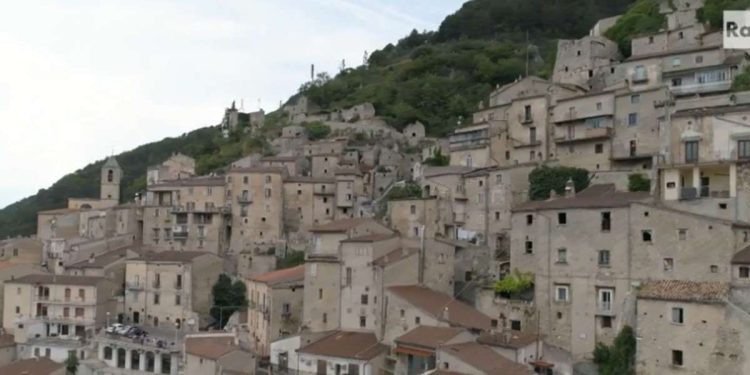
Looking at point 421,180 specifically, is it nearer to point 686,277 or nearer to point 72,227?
point 686,277

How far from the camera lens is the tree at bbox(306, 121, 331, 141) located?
266ft

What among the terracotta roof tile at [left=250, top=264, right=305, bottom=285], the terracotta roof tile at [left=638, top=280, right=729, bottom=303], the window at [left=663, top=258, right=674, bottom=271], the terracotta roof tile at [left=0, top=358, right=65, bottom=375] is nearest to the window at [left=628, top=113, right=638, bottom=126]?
the window at [left=663, top=258, right=674, bottom=271]

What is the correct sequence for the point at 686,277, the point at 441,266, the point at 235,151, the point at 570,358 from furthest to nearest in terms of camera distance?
the point at 235,151
the point at 441,266
the point at 570,358
the point at 686,277

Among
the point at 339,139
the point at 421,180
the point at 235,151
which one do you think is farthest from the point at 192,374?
the point at 235,151

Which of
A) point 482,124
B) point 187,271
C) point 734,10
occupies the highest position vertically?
point 734,10

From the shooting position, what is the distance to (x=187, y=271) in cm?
5662

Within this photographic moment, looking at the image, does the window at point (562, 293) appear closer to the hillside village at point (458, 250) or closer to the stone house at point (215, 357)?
the hillside village at point (458, 250)

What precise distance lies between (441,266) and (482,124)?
16478 millimetres

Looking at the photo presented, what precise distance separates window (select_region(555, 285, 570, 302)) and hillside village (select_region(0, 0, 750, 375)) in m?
0.06

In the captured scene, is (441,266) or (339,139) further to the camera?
(339,139)

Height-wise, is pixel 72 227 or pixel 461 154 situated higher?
A: pixel 461 154

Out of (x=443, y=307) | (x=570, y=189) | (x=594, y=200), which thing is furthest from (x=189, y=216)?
(x=594, y=200)

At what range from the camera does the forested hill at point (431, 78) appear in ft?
282

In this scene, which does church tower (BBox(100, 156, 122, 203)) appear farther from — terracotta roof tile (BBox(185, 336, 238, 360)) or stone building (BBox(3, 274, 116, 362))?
terracotta roof tile (BBox(185, 336, 238, 360))
